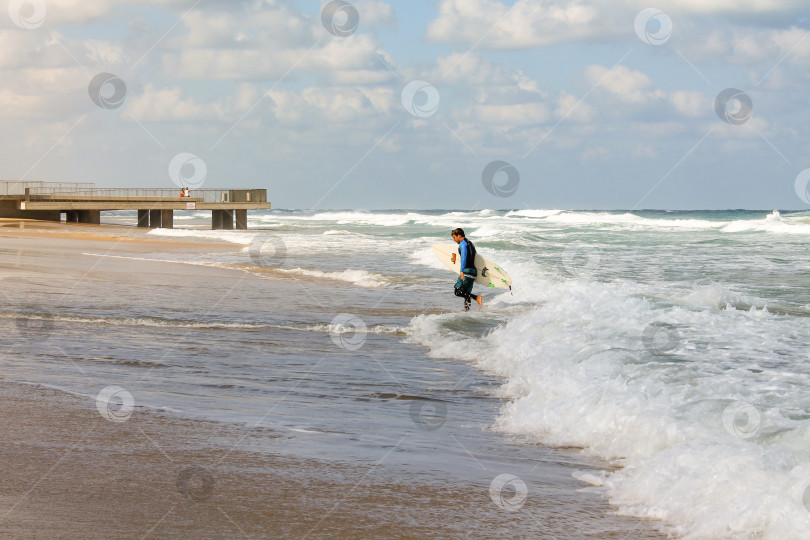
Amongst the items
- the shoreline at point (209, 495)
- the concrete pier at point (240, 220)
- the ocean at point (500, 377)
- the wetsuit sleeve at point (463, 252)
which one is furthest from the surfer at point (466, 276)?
the concrete pier at point (240, 220)

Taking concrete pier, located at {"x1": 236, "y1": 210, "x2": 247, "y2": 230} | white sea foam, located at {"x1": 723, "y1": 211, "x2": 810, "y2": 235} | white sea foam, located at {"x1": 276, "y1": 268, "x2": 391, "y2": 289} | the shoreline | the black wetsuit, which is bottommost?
the shoreline

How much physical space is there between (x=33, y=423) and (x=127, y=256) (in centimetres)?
2117

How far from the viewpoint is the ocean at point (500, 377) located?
5.43 meters

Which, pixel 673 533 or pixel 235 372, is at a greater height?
pixel 235 372

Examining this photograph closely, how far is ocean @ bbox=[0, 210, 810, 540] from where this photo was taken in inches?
214

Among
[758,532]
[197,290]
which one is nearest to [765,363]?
[758,532]

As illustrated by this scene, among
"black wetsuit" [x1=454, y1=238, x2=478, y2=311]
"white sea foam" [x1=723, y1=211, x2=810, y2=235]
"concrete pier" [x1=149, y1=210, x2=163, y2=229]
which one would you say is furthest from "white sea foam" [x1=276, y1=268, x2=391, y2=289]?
"white sea foam" [x1=723, y1=211, x2=810, y2=235]

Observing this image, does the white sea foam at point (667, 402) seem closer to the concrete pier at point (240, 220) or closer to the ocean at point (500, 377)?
the ocean at point (500, 377)

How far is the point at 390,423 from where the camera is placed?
6.98 m

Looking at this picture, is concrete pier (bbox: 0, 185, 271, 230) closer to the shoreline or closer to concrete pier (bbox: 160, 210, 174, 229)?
concrete pier (bbox: 160, 210, 174, 229)

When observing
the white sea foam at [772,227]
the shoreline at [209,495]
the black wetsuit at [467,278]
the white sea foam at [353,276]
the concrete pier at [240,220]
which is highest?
the concrete pier at [240,220]

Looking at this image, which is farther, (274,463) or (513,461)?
(513,461)

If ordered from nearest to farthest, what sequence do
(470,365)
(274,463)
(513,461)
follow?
(274,463) < (513,461) < (470,365)

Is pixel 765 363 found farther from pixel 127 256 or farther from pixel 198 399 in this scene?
pixel 127 256
